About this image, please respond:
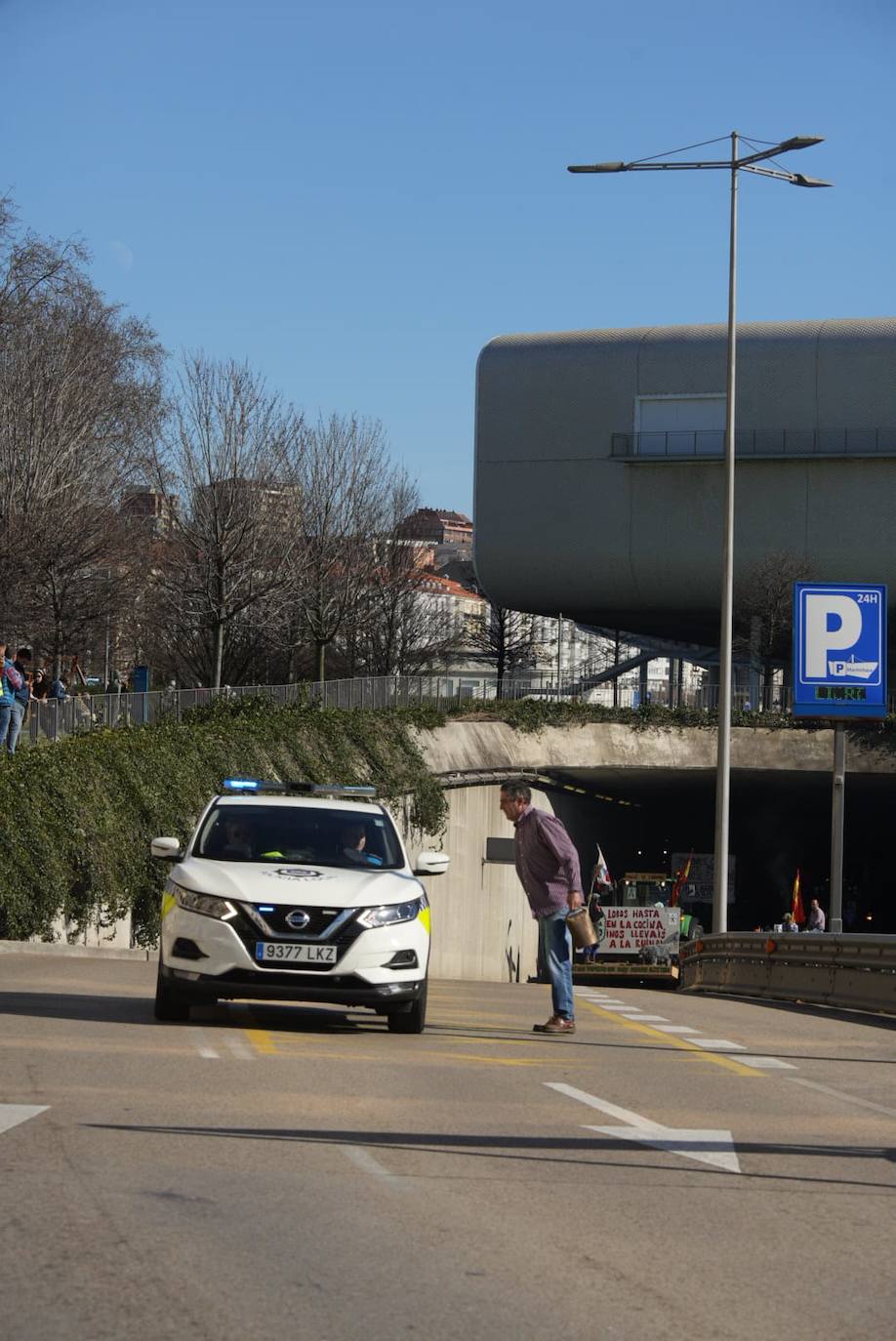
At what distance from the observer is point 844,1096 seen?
11117 mm

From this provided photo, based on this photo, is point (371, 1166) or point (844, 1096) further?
point (844, 1096)

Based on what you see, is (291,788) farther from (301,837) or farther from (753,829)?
(753,829)

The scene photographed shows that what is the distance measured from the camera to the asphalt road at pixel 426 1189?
5.32 meters

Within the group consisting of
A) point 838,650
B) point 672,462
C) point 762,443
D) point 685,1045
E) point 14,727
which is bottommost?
point 685,1045

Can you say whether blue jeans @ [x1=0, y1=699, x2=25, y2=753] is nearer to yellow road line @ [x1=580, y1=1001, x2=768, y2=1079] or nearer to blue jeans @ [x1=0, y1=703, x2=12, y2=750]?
blue jeans @ [x1=0, y1=703, x2=12, y2=750]

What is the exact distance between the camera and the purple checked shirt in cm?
1398

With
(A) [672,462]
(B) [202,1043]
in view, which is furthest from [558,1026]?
(A) [672,462]

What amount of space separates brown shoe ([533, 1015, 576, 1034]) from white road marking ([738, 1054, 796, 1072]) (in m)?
1.41

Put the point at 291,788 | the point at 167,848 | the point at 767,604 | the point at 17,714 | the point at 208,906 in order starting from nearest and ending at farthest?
the point at 208,906 < the point at 167,848 < the point at 291,788 < the point at 17,714 < the point at 767,604

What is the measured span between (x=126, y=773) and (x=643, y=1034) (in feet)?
40.6

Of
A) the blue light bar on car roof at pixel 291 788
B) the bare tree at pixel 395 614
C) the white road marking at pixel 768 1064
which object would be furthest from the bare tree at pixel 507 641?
the white road marking at pixel 768 1064

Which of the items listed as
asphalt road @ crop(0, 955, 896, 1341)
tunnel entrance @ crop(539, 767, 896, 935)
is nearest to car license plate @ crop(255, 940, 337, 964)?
asphalt road @ crop(0, 955, 896, 1341)

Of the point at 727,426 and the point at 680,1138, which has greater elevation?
the point at 727,426

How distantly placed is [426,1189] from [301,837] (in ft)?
22.3
